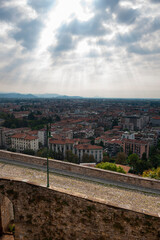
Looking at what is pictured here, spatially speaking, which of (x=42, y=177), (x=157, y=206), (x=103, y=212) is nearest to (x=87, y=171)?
(x=42, y=177)

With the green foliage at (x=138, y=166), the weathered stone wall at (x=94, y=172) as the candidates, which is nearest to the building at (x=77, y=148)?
the green foliage at (x=138, y=166)

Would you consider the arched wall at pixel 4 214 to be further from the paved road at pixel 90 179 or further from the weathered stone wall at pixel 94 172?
the weathered stone wall at pixel 94 172

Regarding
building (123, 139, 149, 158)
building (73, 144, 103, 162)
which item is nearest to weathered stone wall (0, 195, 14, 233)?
building (73, 144, 103, 162)

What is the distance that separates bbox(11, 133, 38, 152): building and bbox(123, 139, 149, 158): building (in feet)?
66.0

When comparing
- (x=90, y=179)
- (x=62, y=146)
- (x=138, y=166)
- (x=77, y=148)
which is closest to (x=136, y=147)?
(x=77, y=148)

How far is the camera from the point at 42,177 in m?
7.86

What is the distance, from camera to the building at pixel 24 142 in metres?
40.1

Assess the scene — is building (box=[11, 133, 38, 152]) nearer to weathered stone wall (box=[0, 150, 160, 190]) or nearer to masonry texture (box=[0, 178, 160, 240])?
weathered stone wall (box=[0, 150, 160, 190])

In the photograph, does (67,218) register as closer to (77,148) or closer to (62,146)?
(77,148)

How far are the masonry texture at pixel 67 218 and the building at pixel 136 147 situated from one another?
113ft

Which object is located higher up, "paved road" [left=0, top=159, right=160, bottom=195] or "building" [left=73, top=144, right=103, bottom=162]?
"paved road" [left=0, top=159, right=160, bottom=195]

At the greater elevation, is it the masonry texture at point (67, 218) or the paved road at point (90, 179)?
the masonry texture at point (67, 218)

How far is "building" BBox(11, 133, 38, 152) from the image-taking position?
4006 centimetres

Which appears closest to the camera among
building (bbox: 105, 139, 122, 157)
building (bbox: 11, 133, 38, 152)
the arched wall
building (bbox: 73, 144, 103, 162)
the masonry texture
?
the masonry texture
